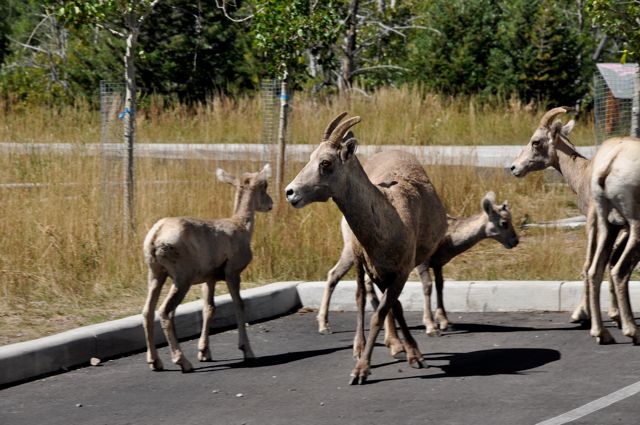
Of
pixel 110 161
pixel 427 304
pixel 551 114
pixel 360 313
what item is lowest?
pixel 427 304

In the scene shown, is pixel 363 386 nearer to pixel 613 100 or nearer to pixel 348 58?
pixel 613 100

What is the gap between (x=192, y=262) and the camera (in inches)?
357

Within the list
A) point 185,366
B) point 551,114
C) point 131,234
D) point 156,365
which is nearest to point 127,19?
point 131,234

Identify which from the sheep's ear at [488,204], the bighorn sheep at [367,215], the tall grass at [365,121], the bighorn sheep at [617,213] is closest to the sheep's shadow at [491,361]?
the bighorn sheep at [367,215]

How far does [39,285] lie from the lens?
11.3 metres

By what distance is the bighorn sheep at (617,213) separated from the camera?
934 cm

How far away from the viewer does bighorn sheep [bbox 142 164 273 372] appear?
8969mm

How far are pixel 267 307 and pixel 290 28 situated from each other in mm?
4827

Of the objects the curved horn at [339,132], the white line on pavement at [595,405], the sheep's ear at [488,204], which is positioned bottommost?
the white line on pavement at [595,405]

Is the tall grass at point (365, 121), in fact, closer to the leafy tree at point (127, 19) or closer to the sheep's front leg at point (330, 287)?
the leafy tree at point (127, 19)

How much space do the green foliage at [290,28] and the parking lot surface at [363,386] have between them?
5.64 metres

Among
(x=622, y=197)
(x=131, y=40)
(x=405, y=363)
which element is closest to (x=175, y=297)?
(x=405, y=363)

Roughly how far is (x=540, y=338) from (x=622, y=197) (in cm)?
135

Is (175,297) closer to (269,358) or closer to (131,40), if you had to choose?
(269,358)
